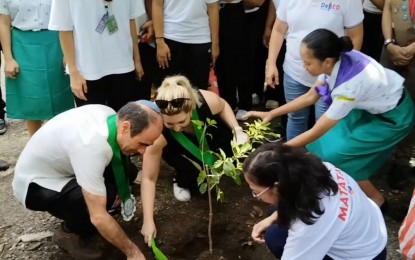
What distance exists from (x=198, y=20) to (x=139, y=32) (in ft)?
1.38

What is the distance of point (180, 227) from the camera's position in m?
2.86

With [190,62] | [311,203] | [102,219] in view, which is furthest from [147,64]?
[311,203]

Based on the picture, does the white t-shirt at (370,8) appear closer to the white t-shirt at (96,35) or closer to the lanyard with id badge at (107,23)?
the white t-shirt at (96,35)

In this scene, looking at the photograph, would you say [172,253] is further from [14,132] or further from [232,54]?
[14,132]

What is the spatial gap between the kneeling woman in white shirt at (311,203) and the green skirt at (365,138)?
0.80m

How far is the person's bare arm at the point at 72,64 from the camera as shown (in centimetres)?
281

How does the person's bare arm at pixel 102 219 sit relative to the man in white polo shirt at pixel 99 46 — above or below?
below

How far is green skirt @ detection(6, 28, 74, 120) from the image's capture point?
3.20m

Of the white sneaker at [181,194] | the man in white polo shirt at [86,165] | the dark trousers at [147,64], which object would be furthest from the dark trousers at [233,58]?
the man in white polo shirt at [86,165]

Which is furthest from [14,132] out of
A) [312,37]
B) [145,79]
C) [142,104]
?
[312,37]

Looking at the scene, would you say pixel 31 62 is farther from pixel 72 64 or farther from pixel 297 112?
pixel 297 112

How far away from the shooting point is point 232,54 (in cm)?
366

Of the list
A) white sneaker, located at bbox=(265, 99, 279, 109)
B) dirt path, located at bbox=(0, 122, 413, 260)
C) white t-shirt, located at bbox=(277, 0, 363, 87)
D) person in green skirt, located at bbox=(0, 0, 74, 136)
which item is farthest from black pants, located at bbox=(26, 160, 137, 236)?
white sneaker, located at bbox=(265, 99, 279, 109)

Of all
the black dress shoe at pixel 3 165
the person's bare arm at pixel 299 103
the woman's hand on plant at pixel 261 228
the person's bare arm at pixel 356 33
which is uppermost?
the person's bare arm at pixel 356 33
